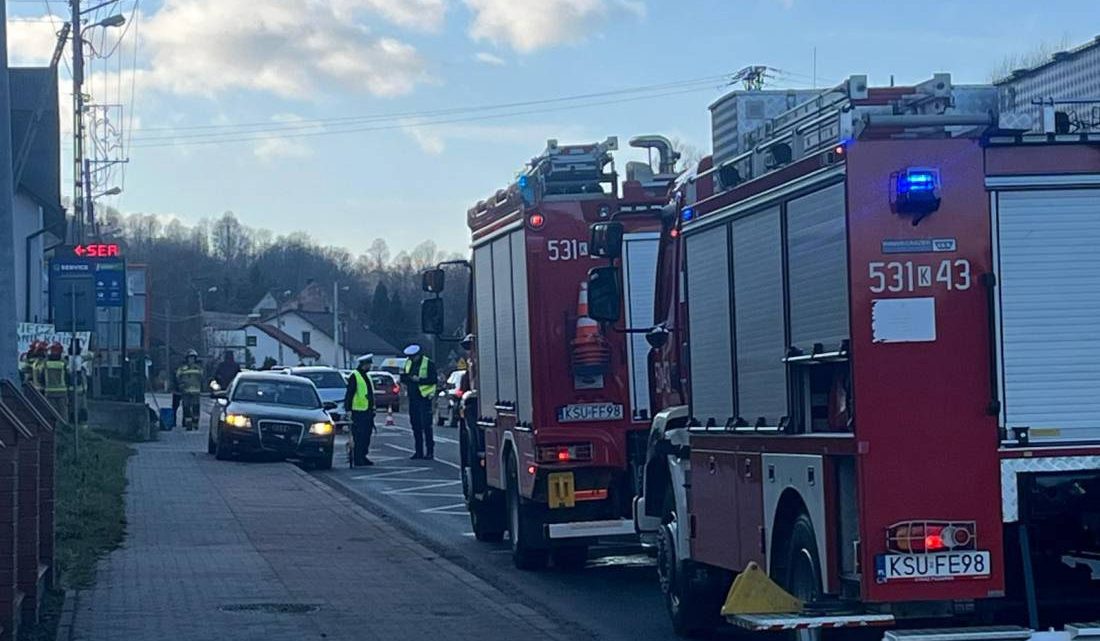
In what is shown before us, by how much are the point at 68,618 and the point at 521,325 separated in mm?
4867

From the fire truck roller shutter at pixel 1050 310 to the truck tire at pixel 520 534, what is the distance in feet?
24.6

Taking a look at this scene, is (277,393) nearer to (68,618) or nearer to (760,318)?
(68,618)

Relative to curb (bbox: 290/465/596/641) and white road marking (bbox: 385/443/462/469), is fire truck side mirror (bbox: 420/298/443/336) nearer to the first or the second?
curb (bbox: 290/465/596/641)

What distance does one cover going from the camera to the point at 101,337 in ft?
158

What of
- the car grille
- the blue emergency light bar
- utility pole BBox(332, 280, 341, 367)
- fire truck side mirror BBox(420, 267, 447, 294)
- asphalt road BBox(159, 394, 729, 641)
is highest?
utility pole BBox(332, 280, 341, 367)

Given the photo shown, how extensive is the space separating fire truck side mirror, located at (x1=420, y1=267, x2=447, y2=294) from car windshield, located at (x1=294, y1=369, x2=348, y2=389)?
26.7 meters

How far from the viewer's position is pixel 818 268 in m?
8.20

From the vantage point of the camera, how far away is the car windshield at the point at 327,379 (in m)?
45.2

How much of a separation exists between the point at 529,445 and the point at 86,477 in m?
10.0

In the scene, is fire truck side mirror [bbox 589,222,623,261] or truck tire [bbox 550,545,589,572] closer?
fire truck side mirror [bbox 589,222,623,261]

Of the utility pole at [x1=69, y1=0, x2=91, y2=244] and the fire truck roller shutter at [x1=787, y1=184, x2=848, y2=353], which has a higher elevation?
the utility pole at [x1=69, y1=0, x2=91, y2=244]

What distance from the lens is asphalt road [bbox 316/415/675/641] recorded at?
12195mm

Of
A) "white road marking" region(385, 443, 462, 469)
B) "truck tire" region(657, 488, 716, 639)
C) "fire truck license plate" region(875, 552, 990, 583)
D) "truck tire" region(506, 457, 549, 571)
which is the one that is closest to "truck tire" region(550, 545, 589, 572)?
"truck tire" region(506, 457, 549, 571)

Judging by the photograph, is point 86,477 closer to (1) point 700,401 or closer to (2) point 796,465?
(1) point 700,401
